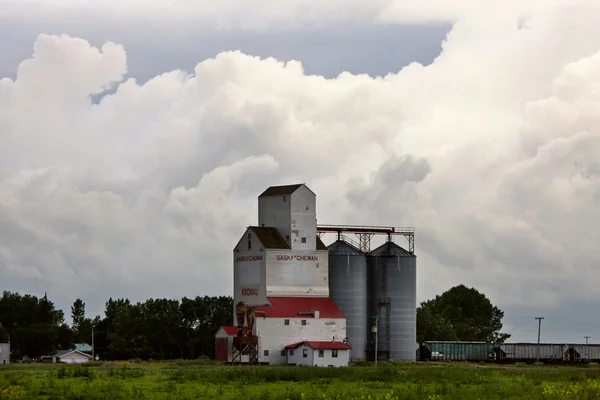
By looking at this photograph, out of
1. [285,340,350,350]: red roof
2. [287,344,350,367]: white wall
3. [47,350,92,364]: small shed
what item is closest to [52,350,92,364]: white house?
[47,350,92,364]: small shed

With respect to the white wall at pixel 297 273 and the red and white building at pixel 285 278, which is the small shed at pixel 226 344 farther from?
the white wall at pixel 297 273

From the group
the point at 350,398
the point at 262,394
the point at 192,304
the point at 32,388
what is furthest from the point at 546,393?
the point at 192,304

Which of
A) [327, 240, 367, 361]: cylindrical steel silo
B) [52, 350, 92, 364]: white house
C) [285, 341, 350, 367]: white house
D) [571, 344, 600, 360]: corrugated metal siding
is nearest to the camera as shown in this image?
[285, 341, 350, 367]: white house

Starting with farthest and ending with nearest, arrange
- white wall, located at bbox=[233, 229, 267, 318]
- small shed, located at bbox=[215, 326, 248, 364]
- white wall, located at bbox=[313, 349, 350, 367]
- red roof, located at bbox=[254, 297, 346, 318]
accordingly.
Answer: white wall, located at bbox=[233, 229, 267, 318] → red roof, located at bbox=[254, 297, 346, 318] → small shed, located at bbox=[215, 326, 248, 364] → white wall, located at bbox=[313, 349, 350, 367]

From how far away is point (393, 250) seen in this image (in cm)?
13625

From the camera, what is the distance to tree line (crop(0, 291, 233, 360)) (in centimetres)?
15100

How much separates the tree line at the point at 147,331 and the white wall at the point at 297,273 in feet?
85.1

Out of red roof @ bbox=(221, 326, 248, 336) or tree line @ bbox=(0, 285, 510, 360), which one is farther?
tree line @ bbox=(0, 285, 510, 360)

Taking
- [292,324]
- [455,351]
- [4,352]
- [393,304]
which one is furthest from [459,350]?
[4,352]

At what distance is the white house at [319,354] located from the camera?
119938 millimetres

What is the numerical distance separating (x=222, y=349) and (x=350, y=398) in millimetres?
65971

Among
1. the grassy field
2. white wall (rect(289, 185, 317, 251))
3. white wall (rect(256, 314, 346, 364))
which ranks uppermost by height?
white wall (rect(289, 185, 317, 251))

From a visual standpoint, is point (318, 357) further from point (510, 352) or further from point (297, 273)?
point (510, 352)

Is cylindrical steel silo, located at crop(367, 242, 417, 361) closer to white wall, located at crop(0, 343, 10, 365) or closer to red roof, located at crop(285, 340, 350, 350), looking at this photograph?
red roof, located at crop(285, 340, 350, 350)
